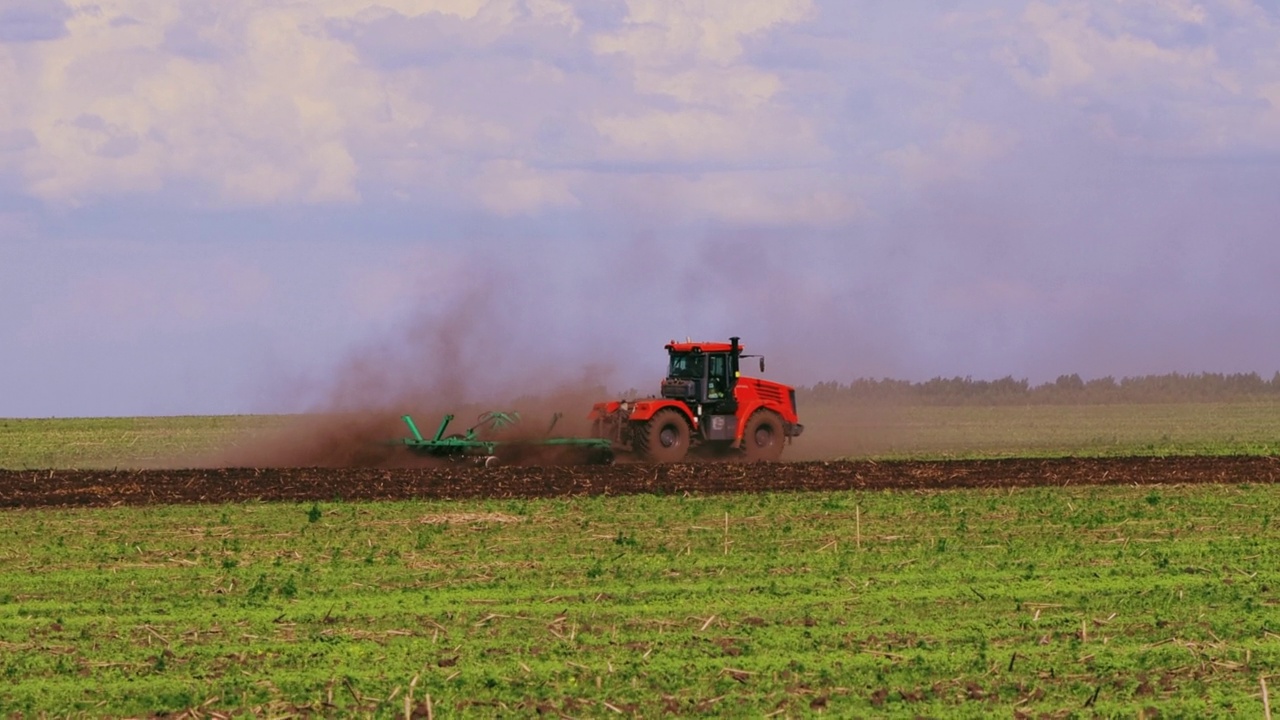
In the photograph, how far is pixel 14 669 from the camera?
12.0 meters

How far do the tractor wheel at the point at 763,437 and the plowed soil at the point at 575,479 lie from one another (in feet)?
3.93

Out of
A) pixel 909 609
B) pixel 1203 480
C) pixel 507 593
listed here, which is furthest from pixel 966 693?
pixel 1203 480

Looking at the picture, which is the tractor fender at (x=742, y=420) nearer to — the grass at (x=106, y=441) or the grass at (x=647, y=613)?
the grass at (x=647, y=613)

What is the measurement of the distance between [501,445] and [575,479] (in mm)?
4476

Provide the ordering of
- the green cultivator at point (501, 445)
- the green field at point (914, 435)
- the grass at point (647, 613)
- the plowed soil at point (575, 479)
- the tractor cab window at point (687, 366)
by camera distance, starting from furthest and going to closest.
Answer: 1. the green field at point (914, 435)
2. the tractor cab window at point (687, 366)
3. the green cultivator at point (501, 445)
4. the plowed soil at point (575, 479)
5. the grass at point (647, 613)

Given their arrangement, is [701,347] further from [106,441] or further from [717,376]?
[106,441]

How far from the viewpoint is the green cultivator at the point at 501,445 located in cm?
3259

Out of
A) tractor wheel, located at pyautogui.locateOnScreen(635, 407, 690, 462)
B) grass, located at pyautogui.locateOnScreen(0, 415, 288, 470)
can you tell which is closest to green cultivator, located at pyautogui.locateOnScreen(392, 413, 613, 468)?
tractor wheel, located at pyautogui.locateOnScreen(635, 407, 690, 462)

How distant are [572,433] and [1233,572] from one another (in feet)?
65.8

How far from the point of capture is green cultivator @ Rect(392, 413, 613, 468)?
1283 inches

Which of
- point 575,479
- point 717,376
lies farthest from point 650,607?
point 717,376

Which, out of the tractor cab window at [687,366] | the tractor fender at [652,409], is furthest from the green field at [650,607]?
the tractor cab window at [687,366]

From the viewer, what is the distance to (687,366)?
111ft

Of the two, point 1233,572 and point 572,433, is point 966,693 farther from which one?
point 572,433
